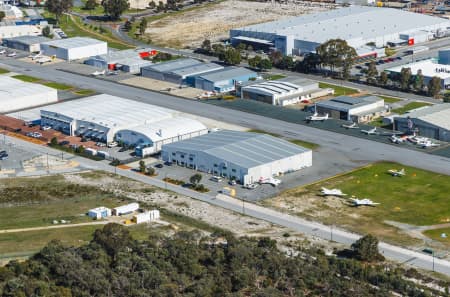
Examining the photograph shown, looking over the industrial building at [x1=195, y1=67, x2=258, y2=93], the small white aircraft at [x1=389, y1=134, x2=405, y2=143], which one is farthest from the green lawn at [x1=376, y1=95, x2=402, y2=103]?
the industrial building at [x1=195, y1=67, x2=258, y2=93]

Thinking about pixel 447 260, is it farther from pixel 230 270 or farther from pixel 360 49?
pixel 360 49

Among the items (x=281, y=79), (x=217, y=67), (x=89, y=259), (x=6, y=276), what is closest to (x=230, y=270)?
(x=89, y=259)

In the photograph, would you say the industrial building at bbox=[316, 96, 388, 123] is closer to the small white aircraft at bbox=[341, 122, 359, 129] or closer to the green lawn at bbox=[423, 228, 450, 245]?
the small white aircraft at bbox=[341, 122, 359, 129]

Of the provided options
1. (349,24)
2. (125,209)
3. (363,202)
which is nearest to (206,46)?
(349,24)

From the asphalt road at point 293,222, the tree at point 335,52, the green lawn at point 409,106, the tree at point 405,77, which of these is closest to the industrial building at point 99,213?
the asphalt road at point 293,222

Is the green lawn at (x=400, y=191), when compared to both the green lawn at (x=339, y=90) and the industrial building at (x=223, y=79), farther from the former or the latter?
the industrial building at (x=223, y=79)

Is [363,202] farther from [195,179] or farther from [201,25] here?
[201,25]
